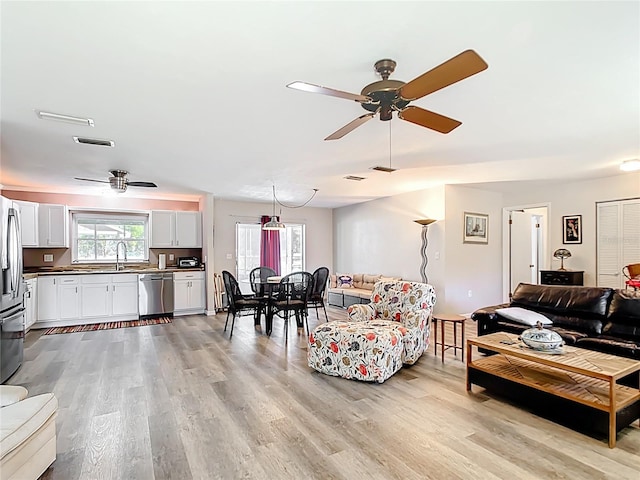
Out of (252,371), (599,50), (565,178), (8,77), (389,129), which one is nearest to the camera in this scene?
(599,50)

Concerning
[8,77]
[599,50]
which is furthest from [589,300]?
[8,77]

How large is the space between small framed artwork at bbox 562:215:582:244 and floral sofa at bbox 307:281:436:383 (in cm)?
370

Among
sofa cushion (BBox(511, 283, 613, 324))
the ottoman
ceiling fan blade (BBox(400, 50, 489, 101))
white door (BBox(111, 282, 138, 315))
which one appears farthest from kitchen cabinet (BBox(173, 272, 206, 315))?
ceiling fan blade (BBox(400, 50, 489, 101))

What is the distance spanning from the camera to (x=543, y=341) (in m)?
2.80

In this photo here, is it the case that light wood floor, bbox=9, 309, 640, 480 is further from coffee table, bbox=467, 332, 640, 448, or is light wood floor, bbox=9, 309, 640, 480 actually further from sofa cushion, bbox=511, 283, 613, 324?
sofa cushion, bbox=511, 283, 613, 324

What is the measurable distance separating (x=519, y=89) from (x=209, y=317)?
6226 millimetres

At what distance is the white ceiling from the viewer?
1776 mm

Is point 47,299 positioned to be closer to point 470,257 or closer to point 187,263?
point 187,263

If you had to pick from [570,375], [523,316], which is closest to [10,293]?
[570,375]

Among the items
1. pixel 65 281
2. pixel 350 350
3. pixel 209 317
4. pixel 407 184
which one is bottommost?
pixel 209 317

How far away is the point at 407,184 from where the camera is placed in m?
6.23

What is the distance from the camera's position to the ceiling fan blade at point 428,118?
2.29 metres

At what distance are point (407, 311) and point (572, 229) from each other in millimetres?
4051

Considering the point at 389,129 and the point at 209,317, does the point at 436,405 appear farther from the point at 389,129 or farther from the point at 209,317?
the point at 209,317
